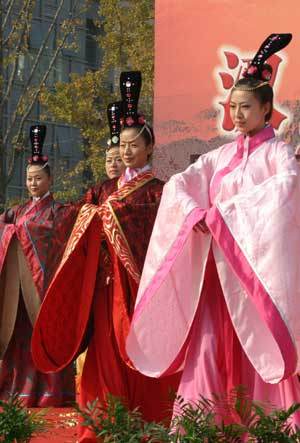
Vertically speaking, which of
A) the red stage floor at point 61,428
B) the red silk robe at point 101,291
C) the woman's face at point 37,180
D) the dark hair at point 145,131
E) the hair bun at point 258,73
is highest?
the hair bun at point 258,73

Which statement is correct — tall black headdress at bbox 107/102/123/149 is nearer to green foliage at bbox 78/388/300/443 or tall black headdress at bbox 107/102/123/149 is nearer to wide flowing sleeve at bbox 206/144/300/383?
wide flowing sleeve at bbox 206/144/300/383

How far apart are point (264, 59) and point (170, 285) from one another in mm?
1040

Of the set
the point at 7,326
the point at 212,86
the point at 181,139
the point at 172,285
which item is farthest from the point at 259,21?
the point at 172,285

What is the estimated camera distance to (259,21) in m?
6.75

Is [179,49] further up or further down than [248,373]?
further up

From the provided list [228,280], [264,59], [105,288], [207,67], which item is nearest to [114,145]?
[105,288]

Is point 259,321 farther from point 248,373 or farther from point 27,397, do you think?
Result: point 27,397

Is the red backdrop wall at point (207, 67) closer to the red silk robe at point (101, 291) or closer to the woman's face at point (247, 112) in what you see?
the red silk robe at point (101, 291)

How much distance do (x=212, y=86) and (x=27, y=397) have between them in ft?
7.86

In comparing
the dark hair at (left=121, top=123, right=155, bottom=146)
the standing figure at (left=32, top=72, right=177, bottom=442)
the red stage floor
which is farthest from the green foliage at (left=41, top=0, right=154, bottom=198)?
the standing figure at (left=32, top=72, right=177, bottom=442)

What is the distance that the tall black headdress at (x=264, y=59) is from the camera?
432 cm

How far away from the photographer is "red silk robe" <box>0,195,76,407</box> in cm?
637

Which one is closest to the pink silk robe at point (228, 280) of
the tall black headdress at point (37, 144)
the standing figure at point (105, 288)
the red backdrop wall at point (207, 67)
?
the standing figure at point (105, 288)

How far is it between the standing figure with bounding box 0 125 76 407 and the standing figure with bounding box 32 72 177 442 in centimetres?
136
